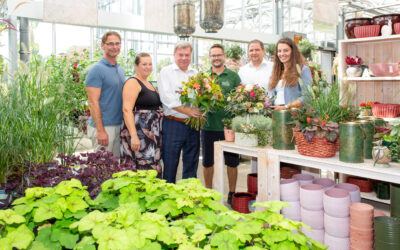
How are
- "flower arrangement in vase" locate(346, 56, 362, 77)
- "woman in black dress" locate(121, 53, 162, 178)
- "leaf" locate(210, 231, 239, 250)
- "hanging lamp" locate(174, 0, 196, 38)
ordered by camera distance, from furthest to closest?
1. "flower arrangement in vase" locate(346, 56, 362, 77)
2. "woman in black dress" locate(121, 53, 162, 178)
3. "hanging lamp" locate(174, 0, 196, 38)
4. "leaf" locate(210, 231, 239, 250)

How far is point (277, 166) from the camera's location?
2.16m

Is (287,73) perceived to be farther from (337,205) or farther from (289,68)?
(337,205)

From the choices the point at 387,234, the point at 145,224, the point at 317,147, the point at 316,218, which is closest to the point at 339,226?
the point at 316,218

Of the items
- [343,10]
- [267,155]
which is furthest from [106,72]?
[343,10]

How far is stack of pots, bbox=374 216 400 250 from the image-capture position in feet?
5.49

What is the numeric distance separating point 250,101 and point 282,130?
379 millimetres

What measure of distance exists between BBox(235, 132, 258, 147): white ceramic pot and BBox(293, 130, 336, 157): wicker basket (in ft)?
1.22

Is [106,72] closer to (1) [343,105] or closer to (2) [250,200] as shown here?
(2) [250,200]

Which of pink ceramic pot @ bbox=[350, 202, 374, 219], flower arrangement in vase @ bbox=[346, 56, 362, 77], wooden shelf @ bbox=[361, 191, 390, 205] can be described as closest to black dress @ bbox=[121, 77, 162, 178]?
pink ceramic pot @ bbox=[350, 202, 374, 219]

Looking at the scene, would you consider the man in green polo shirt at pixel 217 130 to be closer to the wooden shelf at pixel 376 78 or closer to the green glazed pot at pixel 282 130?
the green glazed pot at pixel 282 130

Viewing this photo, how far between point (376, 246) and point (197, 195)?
1.15 m

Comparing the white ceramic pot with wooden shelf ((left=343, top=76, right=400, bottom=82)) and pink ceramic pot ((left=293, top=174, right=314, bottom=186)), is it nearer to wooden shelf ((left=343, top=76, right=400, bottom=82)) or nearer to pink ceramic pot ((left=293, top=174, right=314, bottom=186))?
pink ceramic pot ((left=293, top=174, right=314, bottom=186))

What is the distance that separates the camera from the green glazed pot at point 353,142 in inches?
71.4

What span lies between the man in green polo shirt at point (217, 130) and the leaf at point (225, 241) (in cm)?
233
